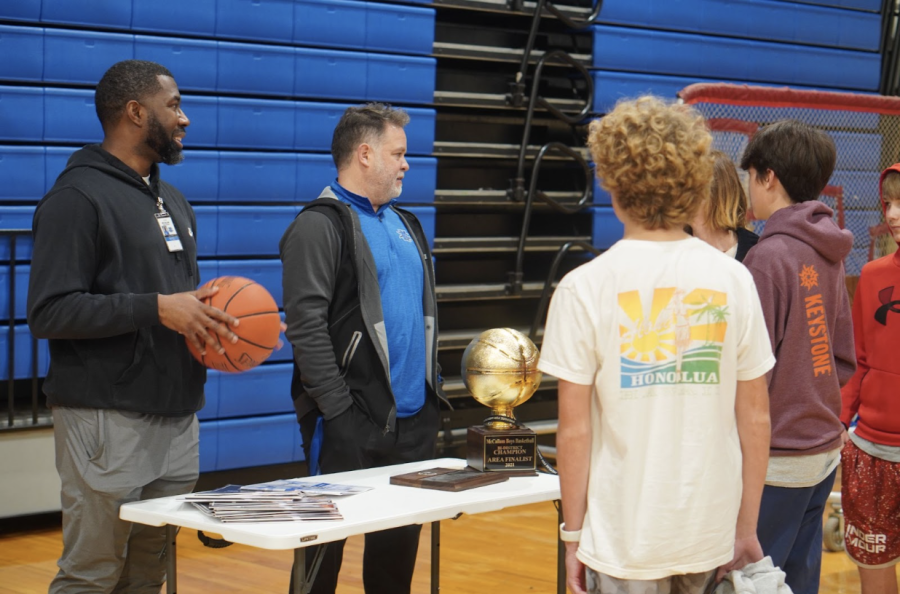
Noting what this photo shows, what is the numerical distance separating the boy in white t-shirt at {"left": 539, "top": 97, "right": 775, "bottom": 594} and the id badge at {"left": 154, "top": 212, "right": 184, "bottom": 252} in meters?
1.22

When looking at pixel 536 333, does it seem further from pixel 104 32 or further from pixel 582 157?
pixel 104 32

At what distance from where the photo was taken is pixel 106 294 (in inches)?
97.4

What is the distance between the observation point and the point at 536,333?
572 centimetres

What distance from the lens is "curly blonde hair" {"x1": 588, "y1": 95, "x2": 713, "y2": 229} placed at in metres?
1.71

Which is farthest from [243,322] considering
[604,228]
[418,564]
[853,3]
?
[853,3]

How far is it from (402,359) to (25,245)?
2221 mm

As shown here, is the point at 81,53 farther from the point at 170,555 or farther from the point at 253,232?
the point at 170,555

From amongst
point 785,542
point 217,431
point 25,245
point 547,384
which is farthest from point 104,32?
point 785,542

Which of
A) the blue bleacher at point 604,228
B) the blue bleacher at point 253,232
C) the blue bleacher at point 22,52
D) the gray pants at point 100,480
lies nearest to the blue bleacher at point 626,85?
the blue bleacher at point 604,228

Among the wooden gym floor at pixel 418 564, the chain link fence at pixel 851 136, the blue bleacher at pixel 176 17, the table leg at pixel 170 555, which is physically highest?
the blue bleacher at pixel 176 17

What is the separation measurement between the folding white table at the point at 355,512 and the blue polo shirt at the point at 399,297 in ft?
0.91

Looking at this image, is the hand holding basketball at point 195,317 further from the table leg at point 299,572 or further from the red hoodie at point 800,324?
the red hoodie at point 800,324

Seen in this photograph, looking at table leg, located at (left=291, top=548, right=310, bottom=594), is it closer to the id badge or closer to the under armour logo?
the id badge

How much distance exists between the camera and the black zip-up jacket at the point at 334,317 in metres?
2.76
